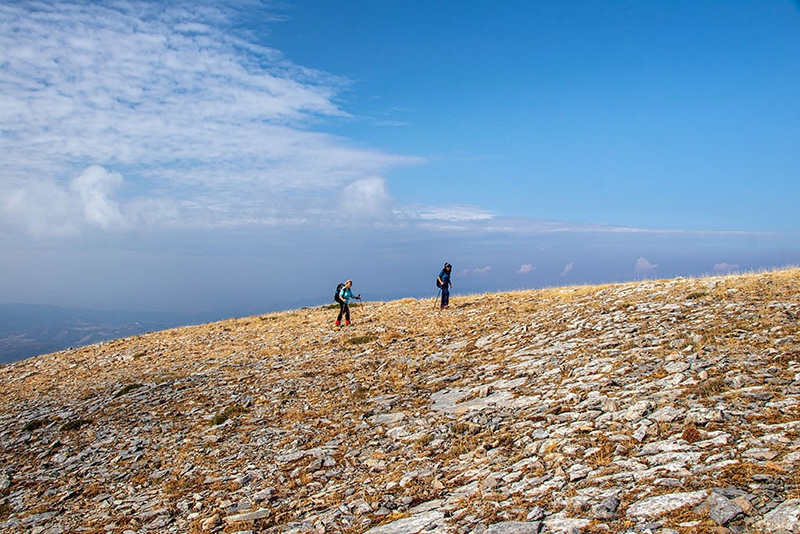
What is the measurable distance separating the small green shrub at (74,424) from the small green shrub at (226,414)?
18.3 feet

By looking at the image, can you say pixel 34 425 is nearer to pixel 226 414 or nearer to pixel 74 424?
pixel 74 424

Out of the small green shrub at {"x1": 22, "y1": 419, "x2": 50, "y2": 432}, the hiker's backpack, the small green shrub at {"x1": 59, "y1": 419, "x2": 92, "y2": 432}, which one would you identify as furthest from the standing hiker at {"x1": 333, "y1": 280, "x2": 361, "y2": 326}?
the small green shrub at {"x1": 22, "y1": 419, "x2": 50, "y2": 432}

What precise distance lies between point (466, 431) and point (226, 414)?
8757 millimetres

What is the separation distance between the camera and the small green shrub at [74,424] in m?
17.6

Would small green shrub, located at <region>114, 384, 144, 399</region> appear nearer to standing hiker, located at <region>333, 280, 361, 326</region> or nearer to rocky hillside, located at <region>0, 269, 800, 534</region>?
rocky hillside, located at <region>0, 269, 800, 534</region>

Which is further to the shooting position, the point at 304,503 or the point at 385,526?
the point at 304,503

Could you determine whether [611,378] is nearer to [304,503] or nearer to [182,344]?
[304,503]

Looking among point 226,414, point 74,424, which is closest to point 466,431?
point 226,414

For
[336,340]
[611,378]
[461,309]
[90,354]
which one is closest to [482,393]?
[611,378]

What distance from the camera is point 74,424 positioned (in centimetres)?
1786

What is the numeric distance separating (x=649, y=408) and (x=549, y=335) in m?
8.45

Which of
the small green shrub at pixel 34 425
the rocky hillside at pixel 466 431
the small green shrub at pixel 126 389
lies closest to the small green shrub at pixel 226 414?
the rocky hillside at pixel 466 431

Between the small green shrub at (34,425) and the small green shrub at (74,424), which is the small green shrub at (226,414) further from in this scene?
the small green shrub at (34,425)

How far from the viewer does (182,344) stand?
31531 mm
